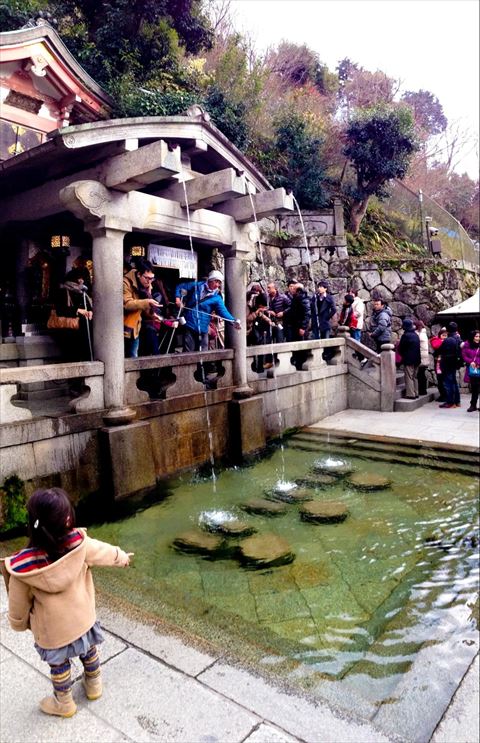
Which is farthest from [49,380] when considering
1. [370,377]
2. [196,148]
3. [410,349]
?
[410,349]

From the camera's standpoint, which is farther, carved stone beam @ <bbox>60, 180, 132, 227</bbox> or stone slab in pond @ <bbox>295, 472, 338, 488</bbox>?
stone slab in pond @ <bbox>295, 472, 338, 488</bbox>

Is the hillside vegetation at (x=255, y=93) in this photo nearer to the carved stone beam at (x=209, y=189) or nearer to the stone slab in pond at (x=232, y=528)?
the carved stone beam at (x=209, y=189)

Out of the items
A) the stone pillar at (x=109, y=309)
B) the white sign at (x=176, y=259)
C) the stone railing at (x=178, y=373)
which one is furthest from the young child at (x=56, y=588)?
the white sign at (x=176, y=259)

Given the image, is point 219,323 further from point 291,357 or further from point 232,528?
point 232,528

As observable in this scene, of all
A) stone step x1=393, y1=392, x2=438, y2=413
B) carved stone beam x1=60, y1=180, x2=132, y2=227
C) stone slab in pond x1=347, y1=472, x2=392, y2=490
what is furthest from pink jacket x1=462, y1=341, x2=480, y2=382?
carved stone beam x1=60, y1=180, x2=132, y2=227

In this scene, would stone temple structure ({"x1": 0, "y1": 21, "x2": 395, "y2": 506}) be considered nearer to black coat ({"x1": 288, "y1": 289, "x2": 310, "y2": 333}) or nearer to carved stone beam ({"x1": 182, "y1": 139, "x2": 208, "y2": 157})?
carved stone beam ({"x1": 182, "y1": 139, "x2": 208, "y2": 157})

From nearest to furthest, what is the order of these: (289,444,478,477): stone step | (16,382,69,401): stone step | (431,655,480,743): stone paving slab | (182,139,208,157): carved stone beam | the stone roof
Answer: (431,655,480,743): stone paving slab, the stone roof, (182,139,208,157): carved stone beam, (16,382,69,401): stone step, (289,444,478,477): stone step

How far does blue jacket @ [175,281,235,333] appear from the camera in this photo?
8.82 metres

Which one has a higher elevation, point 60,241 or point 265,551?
point 60,241

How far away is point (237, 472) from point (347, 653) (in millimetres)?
4693

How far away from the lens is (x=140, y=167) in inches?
247

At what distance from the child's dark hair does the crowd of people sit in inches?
213

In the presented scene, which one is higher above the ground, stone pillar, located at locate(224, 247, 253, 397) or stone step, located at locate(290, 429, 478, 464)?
stone pillar, located at locate(224, 247, 253, 397)

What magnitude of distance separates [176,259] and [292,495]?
552cm
